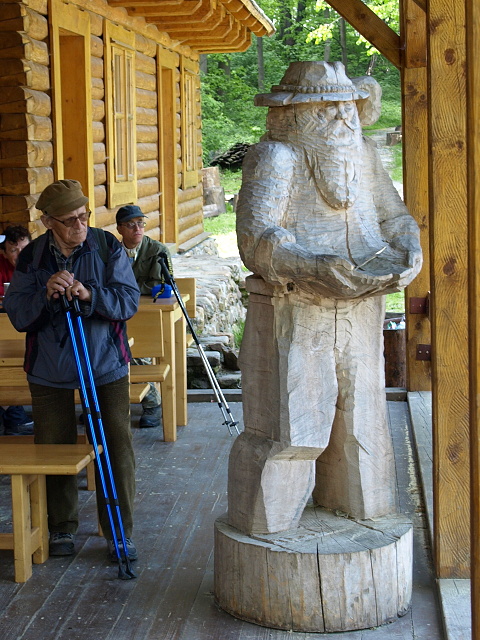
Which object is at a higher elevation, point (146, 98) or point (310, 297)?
point (146, 98)

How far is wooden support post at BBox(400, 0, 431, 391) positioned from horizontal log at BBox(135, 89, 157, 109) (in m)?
5.34

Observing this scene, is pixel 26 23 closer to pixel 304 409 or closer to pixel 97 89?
pixel 97 89

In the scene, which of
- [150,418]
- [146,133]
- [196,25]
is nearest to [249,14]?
[196,25]

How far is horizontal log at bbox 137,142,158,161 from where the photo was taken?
11.3m

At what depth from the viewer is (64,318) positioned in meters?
Result: 4.14

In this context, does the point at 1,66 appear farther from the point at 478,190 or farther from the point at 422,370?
the point at 478,190

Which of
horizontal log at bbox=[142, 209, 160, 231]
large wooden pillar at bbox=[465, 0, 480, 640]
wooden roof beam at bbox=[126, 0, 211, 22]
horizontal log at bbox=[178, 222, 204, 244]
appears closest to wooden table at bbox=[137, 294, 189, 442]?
large wooden pillar at bbox=[465, 0, 480, 640]

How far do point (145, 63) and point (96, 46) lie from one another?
8.09 feet

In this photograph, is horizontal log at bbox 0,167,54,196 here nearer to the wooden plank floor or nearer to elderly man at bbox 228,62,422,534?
the wooden plank floor

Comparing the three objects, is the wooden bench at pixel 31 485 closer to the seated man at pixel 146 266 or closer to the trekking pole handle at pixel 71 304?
the trekking pole handle at pixel 71 304

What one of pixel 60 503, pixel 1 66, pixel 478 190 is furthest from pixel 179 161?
pixel 478 190

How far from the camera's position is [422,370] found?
7.05 metres

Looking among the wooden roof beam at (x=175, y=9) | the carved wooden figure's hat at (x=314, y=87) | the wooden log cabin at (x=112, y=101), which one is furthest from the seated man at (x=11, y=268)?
the wooden roof beam at (x=175, y=9)

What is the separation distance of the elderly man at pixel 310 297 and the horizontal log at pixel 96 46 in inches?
222
